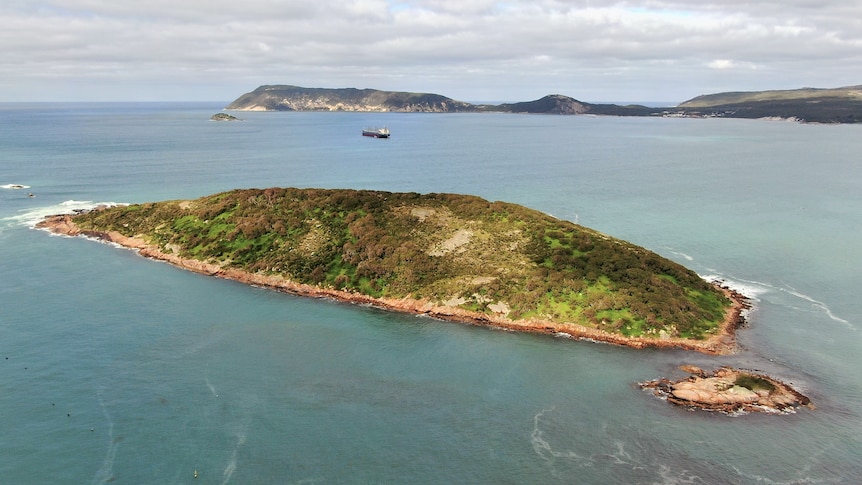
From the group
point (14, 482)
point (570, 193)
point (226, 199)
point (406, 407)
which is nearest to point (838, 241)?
point (570, 193)

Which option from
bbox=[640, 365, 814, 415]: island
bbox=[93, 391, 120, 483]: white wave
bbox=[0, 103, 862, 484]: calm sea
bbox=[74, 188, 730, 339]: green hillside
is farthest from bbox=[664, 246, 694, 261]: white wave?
bbox=[93, 391, 120, 483]: white wave

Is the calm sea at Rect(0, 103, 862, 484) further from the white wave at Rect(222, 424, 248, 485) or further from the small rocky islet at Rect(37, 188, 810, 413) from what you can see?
the small rocky islet at Rect(37, 188, 810, 413)

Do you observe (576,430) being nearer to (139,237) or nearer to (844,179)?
(139,237)

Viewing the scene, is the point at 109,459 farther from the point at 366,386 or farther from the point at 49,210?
the point at 49,210

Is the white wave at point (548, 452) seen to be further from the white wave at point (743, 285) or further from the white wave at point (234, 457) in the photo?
the white wave at point (743, 285)

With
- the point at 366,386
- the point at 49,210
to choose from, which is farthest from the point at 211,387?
the point at 49,210

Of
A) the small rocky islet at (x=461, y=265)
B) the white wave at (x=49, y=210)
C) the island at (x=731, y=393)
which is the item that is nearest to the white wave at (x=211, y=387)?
the small rocky islet at (x=461, y=265)
